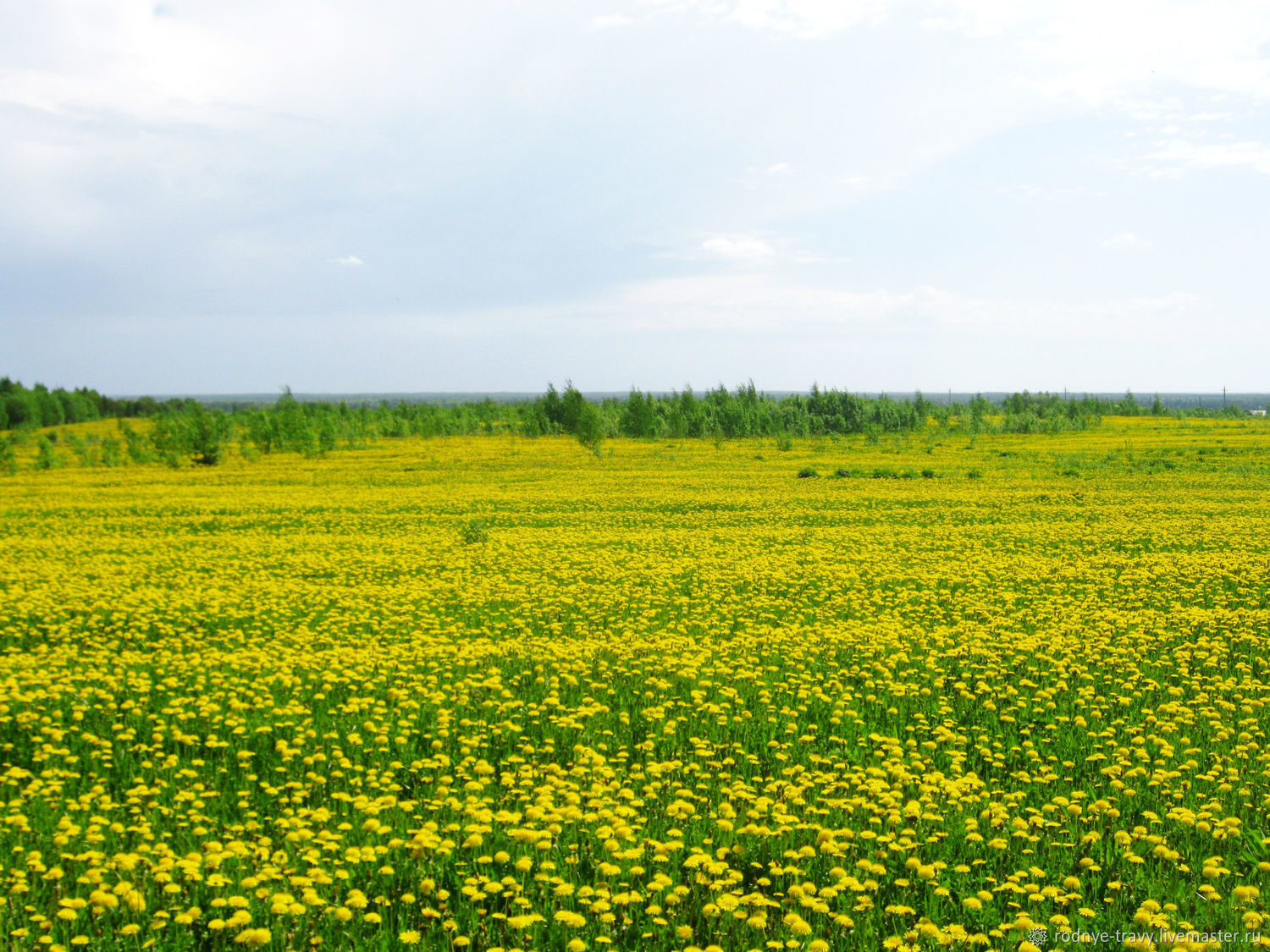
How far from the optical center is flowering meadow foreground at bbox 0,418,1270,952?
5.06 metres

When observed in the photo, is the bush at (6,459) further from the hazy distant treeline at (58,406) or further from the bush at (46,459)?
the hazy distant treeline at (58,406)

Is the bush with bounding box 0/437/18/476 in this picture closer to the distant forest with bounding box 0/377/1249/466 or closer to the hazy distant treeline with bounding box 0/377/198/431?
the distant forest with bounding box 0/377/1249/466

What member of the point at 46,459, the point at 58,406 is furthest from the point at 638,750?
the point at 58,406

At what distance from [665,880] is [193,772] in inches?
172

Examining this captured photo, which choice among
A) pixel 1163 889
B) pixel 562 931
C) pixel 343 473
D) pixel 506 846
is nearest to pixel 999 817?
pixel 1163 889

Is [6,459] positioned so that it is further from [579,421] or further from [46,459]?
[579,421]

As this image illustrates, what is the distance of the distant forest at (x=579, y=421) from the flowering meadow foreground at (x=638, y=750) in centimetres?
5611

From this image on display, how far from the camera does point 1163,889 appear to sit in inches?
210

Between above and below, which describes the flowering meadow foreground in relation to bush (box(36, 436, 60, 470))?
below

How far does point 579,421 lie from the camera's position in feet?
243

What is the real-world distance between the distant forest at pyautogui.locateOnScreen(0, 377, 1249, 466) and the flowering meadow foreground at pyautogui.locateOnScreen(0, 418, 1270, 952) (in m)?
56.1

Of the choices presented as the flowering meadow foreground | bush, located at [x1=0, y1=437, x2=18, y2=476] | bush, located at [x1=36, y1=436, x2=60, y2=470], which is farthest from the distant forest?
→ the flowering meadow foreground

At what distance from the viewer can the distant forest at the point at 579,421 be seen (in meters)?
72.2

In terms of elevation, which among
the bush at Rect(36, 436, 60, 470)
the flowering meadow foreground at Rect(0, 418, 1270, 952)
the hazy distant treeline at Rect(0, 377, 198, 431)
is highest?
the hazy distant treeline at Rect(0, 377, 198, 431)
